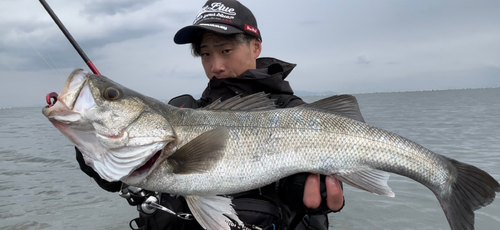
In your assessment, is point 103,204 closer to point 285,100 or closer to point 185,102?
point 185,102

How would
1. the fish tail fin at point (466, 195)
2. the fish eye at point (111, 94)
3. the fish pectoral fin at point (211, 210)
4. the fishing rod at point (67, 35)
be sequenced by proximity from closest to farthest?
the fish eye at point (111, 94) → the fish pectoral fin at point (211, 210) → the fish tail fin at point (466, 195) → the fishing rod at point (67, 35)

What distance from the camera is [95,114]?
2.06 meters

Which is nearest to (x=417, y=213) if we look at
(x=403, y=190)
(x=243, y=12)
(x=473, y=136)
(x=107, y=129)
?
(x=403, y=190)

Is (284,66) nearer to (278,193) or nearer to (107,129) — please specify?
(278,193)

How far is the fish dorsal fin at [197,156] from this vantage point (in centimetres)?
219

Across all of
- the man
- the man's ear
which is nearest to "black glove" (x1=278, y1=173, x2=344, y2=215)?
the man

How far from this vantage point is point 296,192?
2.50m

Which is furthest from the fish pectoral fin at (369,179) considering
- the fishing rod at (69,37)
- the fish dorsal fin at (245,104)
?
the fishing rod at (69,37)

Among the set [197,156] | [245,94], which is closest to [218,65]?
[245,94]

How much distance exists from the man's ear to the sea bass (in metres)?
1.09

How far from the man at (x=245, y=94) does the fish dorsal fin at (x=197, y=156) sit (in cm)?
49

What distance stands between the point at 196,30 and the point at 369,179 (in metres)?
2.09

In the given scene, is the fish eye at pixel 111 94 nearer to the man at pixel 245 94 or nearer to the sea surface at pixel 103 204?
the man at pixel 245 94

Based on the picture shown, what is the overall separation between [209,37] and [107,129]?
5.09 feet
